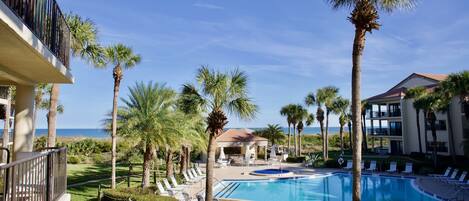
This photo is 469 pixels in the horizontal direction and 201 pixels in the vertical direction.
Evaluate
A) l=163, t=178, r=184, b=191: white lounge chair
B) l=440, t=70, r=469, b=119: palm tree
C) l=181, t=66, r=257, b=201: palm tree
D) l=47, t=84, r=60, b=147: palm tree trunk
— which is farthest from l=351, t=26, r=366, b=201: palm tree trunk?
l=440, t=70, r=469, b=119: palm tree

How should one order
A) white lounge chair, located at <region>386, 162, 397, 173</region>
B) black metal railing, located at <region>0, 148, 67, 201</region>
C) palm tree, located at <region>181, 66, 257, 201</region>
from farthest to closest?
1. white lounge chair, located at <region>386, 162, 397, 173</region>
2. palm tree, located at <region>181, 66, 257, 201</region>
3. black metal railing, located at <region>0, 148, 67, 201</region>

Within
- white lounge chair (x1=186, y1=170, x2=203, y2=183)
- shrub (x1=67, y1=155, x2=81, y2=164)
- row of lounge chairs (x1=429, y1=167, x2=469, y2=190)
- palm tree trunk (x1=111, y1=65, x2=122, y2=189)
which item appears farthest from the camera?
shrub (x1=67, y1=155, x2=81, y2=164)

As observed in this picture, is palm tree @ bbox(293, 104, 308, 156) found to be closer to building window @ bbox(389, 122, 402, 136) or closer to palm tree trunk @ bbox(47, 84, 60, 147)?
building window @ bbox(389, 122, 402, 136)

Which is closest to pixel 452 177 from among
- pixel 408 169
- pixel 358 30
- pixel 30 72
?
pixel 408 169

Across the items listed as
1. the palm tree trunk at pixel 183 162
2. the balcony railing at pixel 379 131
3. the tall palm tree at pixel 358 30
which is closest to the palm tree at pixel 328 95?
the balcony railing at pixel 379 131

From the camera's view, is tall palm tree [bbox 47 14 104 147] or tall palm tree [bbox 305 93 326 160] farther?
tall palm tree [bbox 305 93 326 160]

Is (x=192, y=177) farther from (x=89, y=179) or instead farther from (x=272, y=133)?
(x=272, y=133)

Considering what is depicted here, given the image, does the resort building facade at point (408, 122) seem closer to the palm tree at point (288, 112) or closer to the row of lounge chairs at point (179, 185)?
the palm tree at point (288, 112)

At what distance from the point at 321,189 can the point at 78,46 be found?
18.4 m

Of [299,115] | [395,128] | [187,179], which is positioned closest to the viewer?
[187,179]

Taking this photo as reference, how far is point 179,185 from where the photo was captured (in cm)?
2372

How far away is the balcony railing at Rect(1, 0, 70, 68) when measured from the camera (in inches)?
221

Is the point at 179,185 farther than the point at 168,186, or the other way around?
the point at 179,185

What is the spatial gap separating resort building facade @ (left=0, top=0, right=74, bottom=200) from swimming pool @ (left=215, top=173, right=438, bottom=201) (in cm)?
1598
